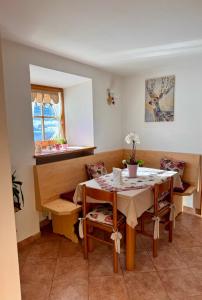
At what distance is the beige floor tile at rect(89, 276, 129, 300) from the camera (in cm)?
172

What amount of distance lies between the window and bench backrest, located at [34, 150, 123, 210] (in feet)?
2.36

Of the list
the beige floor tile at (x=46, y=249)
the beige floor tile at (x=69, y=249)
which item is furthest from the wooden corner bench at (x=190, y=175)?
the beige floor tile at (x=46, y=249)

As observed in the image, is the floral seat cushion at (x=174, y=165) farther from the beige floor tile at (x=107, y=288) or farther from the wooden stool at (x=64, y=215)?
the beige floor tile at (x=107, y=288)

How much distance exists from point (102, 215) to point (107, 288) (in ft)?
1.99

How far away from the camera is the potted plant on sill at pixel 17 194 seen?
227 centimetres

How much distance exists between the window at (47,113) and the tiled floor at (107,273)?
1607 millimetres

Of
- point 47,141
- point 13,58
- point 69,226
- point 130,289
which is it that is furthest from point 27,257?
point 13,58

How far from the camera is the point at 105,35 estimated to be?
2141 mm

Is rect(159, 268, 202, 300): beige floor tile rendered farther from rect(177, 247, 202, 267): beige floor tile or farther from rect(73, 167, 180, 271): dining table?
rect(73, 167, 180, 271): dining table

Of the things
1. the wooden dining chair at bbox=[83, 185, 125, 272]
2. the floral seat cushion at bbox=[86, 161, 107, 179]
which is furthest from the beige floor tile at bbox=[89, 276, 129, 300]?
the floral seat cushion at bbox=[86, 161, 107, 179]

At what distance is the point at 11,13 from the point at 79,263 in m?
2.36

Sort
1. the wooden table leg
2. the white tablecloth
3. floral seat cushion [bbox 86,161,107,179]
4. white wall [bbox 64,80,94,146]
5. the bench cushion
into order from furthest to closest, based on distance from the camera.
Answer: white wall [bbox 64,80,94,146]
floral seat cushion [bbox 86,161,107,179]
the bench cushion
the wooden table leg
the white tablecloth

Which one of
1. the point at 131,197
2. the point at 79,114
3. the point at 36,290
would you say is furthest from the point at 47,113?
the point at 36,290

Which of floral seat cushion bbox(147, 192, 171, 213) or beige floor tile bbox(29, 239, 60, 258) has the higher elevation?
floral seat cushion bbox(147, 192, 171, 213)
